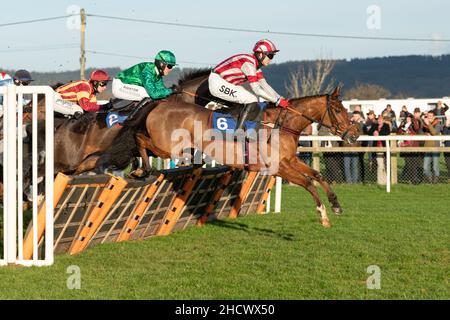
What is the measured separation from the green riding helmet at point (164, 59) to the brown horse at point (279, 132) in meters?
0.47

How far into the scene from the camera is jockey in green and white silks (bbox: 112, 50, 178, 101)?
10.1 meters

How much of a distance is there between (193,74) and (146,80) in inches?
29.9

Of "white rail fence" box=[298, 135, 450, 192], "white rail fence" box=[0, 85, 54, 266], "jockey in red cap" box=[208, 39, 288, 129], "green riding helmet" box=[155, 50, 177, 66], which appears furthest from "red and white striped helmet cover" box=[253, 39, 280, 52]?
"white rail fence" box=[298, 135, 450, 192]

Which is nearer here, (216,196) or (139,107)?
(139,107)

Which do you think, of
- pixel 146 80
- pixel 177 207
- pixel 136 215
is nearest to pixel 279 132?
pixel 177 207

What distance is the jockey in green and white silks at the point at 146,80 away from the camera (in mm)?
10078

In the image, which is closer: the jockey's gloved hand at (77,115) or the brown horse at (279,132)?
the brown horse at (279,132)

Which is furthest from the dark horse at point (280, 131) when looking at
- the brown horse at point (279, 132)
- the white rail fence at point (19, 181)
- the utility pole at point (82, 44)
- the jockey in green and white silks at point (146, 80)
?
the utility pole at point (82, 44)

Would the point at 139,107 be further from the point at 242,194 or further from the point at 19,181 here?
the point at 19,181

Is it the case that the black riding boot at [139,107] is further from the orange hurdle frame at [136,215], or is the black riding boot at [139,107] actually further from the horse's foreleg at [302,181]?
the horse's foreleg at [302,181]

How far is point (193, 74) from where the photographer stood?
1073 cm

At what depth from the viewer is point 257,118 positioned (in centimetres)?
969

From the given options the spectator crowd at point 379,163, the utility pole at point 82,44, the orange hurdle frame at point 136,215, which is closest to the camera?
the orange hurdle frame at point 136,215
